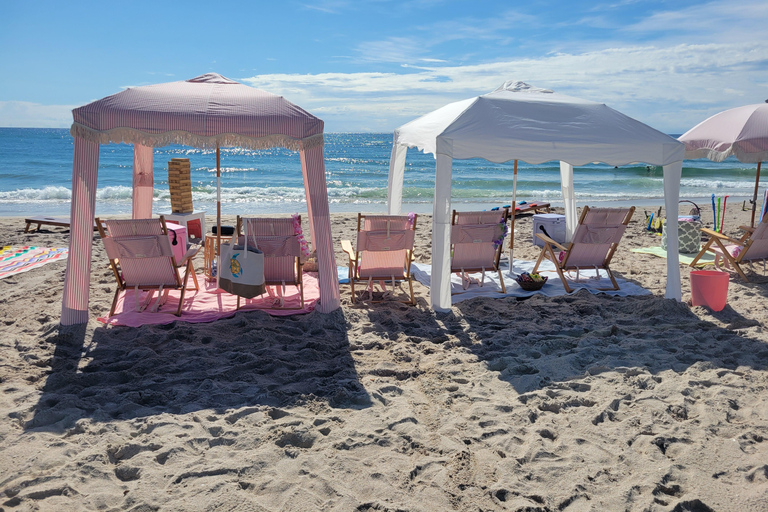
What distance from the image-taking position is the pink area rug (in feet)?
16.8

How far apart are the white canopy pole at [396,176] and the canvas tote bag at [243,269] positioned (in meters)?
3.28

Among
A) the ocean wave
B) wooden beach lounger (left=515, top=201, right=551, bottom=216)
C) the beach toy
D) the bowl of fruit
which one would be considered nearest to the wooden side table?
the bowl of fruit

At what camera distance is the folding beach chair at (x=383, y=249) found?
5.55 meters

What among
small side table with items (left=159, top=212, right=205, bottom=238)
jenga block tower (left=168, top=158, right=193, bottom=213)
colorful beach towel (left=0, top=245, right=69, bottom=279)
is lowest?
colorful beach towel (left=0, top=245, right=69, bottom=279)

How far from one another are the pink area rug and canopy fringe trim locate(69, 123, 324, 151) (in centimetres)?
150

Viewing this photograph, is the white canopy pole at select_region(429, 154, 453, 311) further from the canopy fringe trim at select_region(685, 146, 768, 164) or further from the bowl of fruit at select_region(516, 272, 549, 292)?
the canopy fringe trim at select_region(685, 146, 768, 164)

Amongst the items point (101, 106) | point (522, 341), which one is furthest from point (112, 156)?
point (522, 341)

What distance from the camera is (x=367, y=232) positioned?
551cm

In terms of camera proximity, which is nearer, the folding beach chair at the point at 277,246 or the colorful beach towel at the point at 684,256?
the folding beach chair at the point at 277,246

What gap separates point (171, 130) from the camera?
4.82 metres

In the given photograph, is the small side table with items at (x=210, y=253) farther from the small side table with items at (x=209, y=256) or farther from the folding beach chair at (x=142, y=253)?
the folding beach chair at (x=142, y=253)

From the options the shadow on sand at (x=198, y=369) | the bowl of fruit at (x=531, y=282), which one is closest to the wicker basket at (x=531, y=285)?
the bowl of fruit at (x=531, y=282)

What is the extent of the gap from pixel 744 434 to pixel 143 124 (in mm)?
4779

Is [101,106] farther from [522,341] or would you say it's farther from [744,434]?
[744,434]
